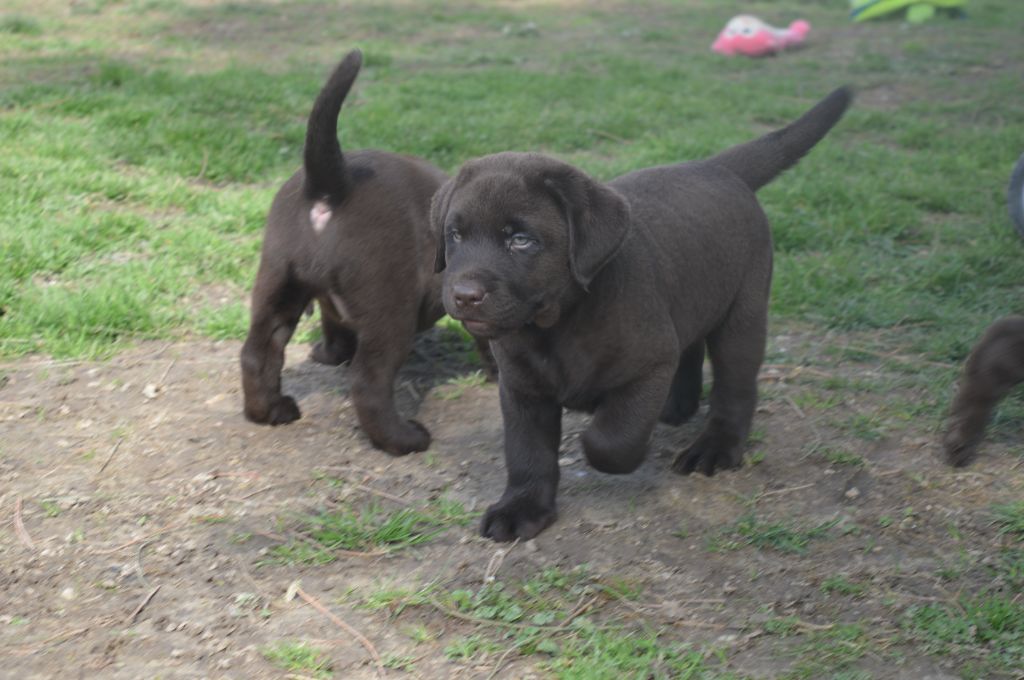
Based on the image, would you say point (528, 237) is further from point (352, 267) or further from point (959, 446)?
point (959, 446)

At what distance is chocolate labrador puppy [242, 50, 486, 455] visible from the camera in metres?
4.41

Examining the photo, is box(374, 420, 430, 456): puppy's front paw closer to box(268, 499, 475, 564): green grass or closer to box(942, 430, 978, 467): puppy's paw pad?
box(268, 499, 475, 564): green grass

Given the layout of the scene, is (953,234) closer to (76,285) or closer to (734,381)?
(734,381)

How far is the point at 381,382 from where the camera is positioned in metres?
4.52

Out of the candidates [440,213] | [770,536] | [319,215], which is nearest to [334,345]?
[319,215]

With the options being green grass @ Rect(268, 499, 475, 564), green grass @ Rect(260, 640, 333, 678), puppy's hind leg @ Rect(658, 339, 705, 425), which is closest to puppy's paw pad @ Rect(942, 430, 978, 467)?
puppy's hind leg @ Rect(658, 339, 705, 425)

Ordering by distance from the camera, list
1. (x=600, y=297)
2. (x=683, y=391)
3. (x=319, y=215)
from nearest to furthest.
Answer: (x=600, y=297) → (x=319, y=215) → (x=683, y=391)

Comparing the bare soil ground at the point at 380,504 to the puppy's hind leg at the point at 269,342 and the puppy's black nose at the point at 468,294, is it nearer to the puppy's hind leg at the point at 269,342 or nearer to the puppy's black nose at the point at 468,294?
the puppy's hind leg at the point at 269,342

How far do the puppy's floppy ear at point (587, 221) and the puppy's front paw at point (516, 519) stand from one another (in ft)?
2.62

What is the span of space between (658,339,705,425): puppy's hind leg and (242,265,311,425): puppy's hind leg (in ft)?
5.04

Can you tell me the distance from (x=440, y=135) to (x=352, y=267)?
12.5 ft

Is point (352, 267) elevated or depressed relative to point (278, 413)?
elevated

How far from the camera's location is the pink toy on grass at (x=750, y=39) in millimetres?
12156

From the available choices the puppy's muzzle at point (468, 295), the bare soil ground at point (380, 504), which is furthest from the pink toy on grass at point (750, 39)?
the puppy's muzzle at point (468, 295)
